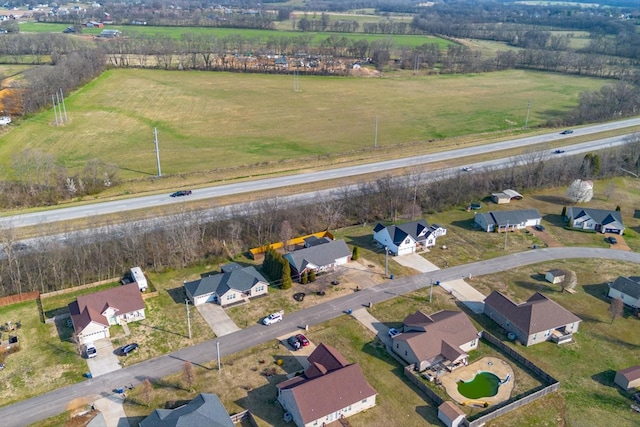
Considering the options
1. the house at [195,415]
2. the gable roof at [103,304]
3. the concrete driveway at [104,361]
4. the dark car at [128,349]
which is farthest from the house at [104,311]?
the house at [195,415]

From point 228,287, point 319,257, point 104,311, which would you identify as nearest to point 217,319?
point 228,287

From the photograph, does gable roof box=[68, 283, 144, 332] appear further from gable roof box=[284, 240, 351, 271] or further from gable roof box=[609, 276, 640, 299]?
gable roof box=[609, 276, 640, 299]

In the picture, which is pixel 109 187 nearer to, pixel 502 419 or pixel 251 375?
pixel 251 375

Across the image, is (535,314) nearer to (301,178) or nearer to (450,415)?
(450,415)

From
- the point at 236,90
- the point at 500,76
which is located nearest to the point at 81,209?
the point at 236,90

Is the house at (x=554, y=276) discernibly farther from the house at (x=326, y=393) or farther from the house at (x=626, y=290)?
the house at (x=326, y=393)

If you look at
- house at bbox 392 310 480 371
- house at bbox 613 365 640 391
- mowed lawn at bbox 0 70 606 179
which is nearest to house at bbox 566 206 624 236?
house at bbox 613 365 640 391

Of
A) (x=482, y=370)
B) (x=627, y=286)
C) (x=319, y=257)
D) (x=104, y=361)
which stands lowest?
(x=482, y=370)
